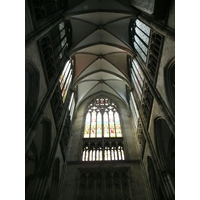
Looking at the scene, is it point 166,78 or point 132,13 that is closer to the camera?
point 166,78

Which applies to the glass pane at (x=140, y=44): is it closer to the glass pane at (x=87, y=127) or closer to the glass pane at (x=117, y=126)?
the glass pane at (x=117, y=126)

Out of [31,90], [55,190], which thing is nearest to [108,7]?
[31,90]

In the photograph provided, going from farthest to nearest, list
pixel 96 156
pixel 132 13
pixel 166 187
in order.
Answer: pixel 96 156
pixel 132 13
pixel 166 187

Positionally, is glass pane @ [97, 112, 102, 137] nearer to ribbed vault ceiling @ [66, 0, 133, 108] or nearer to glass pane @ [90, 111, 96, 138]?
glass pane @ [90, 111, 96, 138]

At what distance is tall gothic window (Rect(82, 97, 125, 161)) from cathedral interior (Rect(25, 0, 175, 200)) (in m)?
0.09

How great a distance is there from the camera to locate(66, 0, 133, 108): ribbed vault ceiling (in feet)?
43.3

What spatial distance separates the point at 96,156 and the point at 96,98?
28.1 feet

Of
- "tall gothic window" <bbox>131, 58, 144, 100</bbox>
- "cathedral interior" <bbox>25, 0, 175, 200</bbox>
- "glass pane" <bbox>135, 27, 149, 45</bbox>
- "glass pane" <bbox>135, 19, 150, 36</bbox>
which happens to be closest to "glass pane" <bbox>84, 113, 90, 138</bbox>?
"cathedral interior" <bbox>25, 0, 175, 200</bbox>

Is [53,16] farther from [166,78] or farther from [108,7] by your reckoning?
[166,78]

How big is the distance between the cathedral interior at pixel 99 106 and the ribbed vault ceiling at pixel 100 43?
8cm

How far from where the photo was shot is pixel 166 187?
8305 mm

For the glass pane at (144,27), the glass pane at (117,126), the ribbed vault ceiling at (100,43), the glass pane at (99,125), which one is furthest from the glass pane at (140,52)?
the glass pane at (99,125)

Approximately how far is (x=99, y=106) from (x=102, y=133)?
14.4ft

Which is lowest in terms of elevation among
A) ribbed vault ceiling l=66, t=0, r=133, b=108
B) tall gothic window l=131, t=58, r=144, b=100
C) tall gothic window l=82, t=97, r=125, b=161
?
tall gothic window l=82, t=97, r=125, b=161
